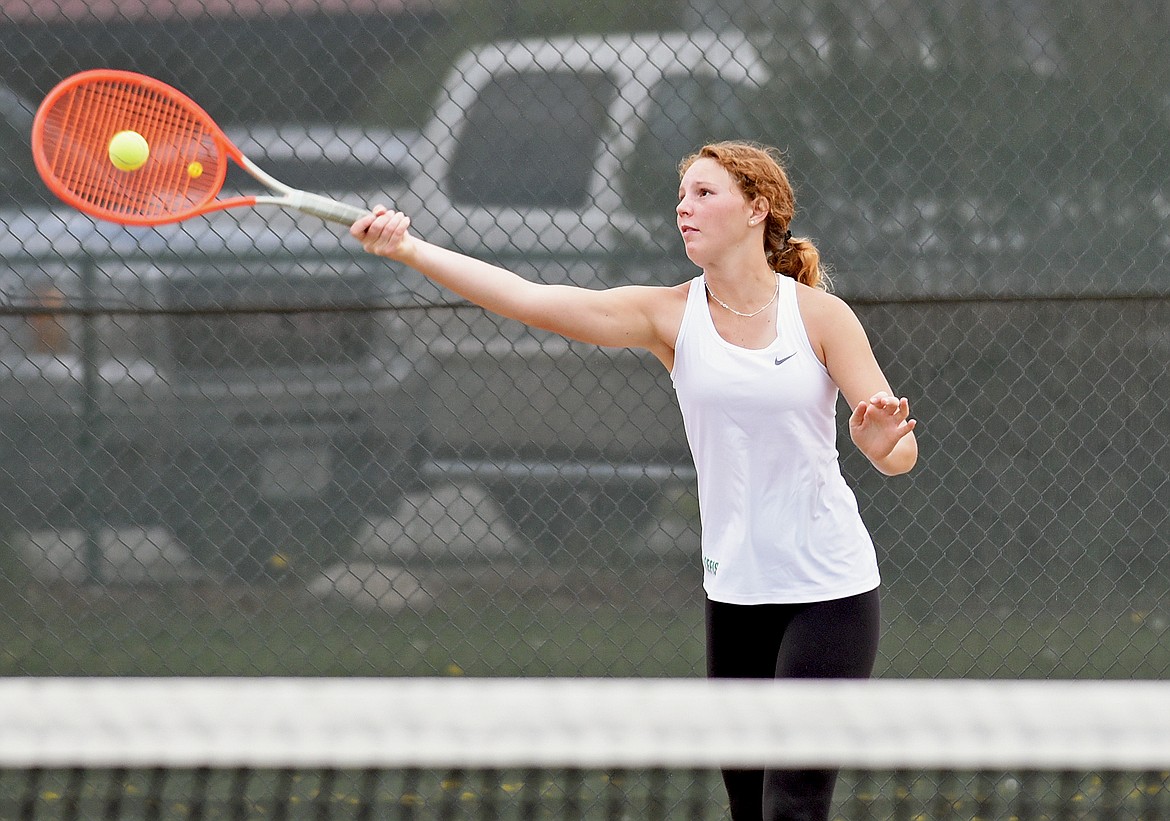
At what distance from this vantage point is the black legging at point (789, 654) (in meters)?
2.36

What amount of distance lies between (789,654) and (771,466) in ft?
1.07

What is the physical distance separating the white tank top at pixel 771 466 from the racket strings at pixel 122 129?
100cm

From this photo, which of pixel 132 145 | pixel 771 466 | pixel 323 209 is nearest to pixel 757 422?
pixel 771 466

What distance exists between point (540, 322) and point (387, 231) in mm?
369

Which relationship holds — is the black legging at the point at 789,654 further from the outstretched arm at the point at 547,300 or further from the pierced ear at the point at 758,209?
the pierced ear at the point at 758,209

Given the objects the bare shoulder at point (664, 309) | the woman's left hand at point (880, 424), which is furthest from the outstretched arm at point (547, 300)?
the woman's left hand at point (880, 424)

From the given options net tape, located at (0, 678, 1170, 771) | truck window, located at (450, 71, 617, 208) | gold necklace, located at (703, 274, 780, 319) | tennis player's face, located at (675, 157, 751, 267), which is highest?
truck window, located at (450, 71, 617, 208)

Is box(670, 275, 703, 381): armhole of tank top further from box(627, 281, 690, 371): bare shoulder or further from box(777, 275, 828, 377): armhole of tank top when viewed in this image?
box(777, 275, 828, 377): armhole of tank top

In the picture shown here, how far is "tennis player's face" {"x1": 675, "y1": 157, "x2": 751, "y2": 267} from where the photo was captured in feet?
8.28

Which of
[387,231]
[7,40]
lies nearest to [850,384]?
[387,231]

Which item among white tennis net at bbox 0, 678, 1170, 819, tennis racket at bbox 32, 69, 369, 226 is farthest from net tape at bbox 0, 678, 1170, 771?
tennis racket at bbox 32, 69, 369, 226

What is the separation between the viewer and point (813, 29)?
12.7ft

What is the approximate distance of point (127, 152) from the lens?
2588 mm

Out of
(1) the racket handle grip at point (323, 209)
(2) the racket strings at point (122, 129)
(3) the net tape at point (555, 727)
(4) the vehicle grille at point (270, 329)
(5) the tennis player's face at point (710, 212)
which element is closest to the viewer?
(3) the net tape at point (555, 727)
